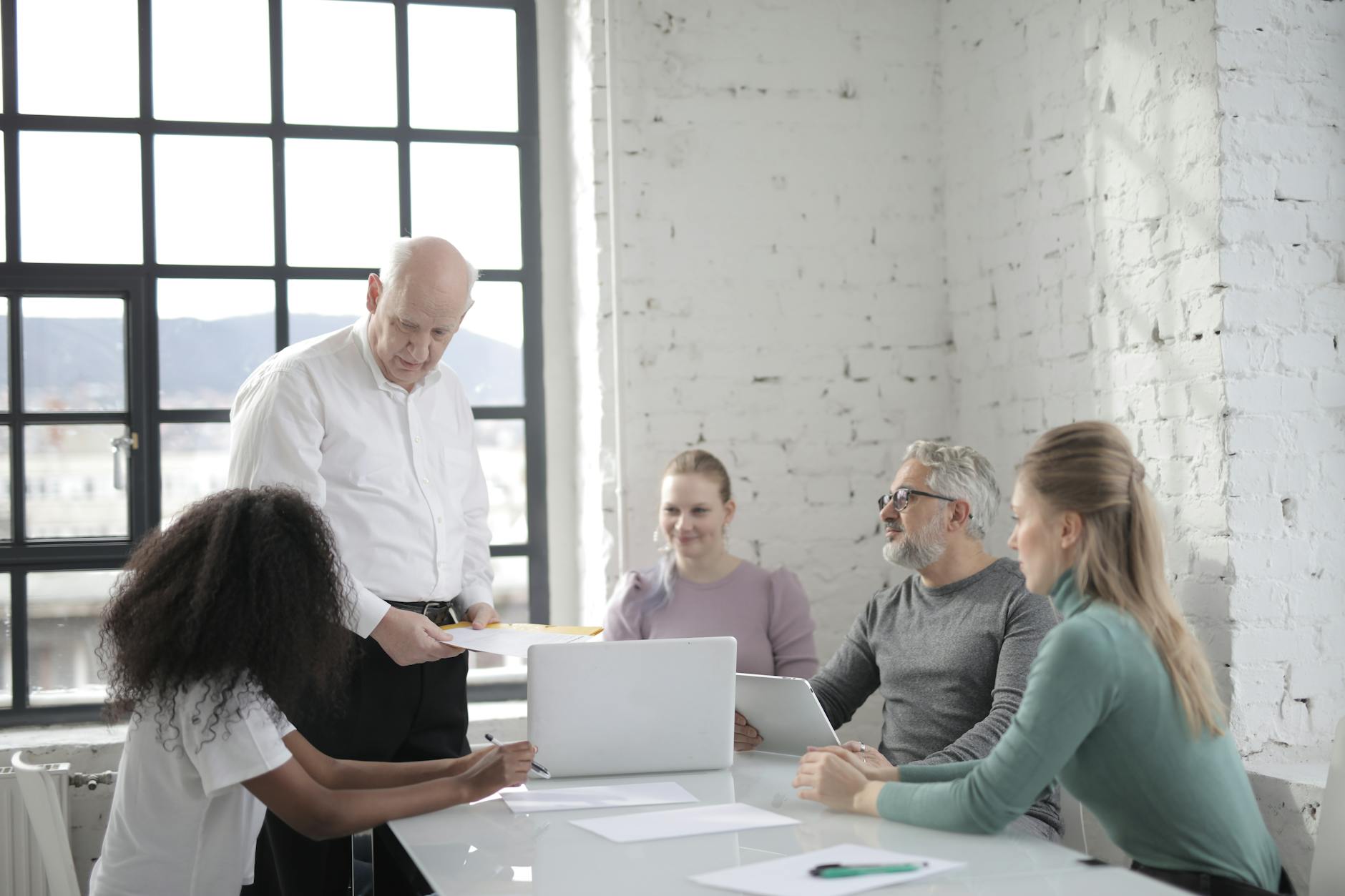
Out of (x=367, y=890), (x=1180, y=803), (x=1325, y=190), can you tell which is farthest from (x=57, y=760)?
(x=1325, y=190)

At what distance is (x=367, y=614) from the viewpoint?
244 cm

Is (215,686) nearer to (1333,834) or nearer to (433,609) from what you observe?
(433,609)

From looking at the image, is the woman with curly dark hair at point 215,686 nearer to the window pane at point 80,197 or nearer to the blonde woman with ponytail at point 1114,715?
the blonde woman with ponytail at point 1114,715

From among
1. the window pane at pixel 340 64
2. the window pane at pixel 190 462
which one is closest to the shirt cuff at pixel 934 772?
the window pane at pixel 190 462

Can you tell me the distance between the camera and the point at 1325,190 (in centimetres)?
281

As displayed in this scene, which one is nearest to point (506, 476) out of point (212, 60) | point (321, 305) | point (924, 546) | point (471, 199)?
point (321, 305)

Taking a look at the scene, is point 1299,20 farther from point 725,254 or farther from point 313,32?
point 313,32

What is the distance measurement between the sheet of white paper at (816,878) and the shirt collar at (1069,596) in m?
0.43

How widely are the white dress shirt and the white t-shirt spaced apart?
660 millimetres

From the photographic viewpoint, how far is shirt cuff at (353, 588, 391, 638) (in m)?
2.43

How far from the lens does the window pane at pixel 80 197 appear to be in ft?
12.0

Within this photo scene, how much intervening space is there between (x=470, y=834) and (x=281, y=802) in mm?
274

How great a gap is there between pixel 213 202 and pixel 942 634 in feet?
8.31

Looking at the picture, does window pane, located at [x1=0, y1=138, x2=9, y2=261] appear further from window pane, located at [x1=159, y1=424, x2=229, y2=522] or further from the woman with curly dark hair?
the woman with curly dark hair
